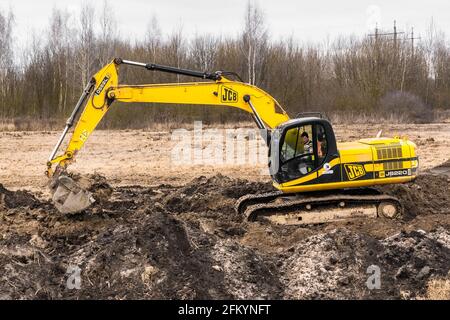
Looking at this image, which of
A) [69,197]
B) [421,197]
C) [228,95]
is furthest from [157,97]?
[421,197]

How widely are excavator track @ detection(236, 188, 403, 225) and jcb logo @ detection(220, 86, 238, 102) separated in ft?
6.15

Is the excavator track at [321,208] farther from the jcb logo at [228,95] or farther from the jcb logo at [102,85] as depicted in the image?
the jcb logo at [102,85]

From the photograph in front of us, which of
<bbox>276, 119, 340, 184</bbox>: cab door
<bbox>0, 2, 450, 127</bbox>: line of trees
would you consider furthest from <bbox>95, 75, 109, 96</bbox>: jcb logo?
<bbox>0, 2, 450, 127</bbox>: line of trees

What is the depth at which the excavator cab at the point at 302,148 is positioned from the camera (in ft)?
32.4

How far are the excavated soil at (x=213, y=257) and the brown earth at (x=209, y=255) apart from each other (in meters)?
0.01

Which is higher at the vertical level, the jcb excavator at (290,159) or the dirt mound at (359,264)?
the jcb excavator at (290,159)

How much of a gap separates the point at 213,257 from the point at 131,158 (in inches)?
474

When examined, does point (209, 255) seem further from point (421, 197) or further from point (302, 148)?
point (421, 197)

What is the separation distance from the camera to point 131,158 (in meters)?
19.0

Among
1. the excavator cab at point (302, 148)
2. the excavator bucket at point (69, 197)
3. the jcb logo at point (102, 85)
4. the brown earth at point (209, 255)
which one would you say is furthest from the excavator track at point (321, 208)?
the jcb logo at point (102, 85)

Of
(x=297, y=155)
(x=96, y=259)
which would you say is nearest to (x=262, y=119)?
(x=297, y=155)

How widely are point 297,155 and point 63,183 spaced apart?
3.99 m

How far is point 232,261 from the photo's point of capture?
24.0 ft

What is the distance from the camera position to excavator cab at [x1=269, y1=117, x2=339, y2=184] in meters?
9.89
